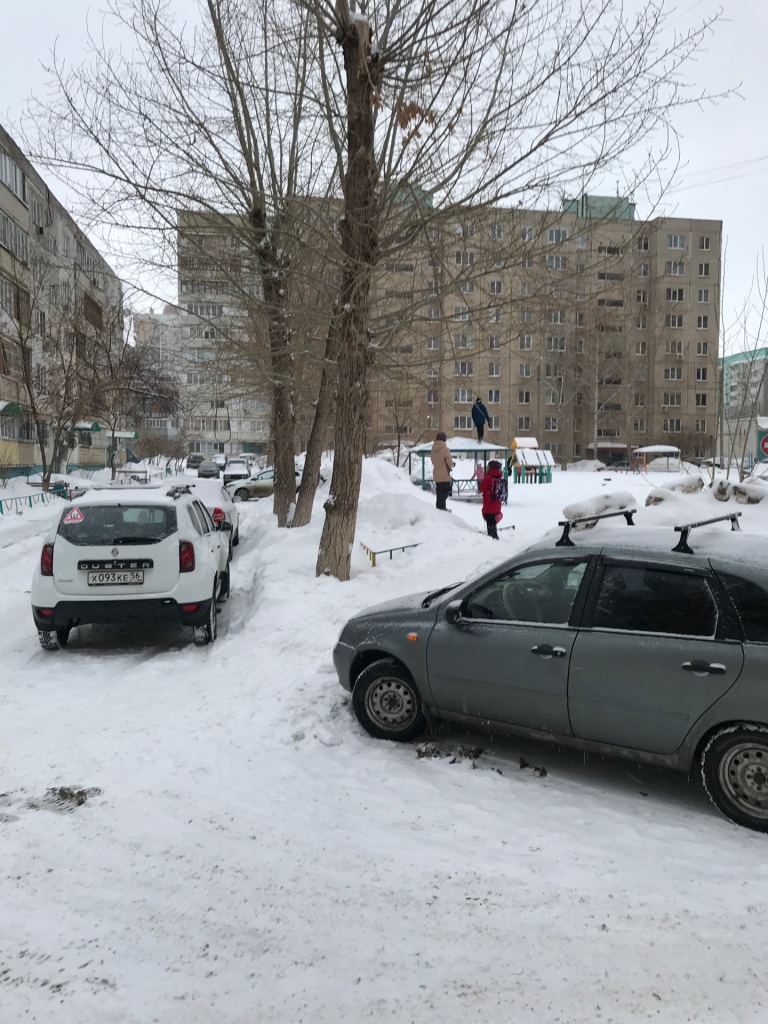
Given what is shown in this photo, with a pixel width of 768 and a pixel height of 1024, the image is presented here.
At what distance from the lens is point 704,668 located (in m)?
3.91

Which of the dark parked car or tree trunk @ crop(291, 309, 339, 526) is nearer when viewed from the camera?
the dark parked car

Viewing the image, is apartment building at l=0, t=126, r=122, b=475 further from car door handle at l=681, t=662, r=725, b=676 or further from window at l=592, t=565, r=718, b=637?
car door handle at l=681, t=662, r=725, b=676

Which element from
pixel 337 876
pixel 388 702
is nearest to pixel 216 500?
pixel 388 702

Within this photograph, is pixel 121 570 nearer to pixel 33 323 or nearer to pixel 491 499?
pixel 491 499

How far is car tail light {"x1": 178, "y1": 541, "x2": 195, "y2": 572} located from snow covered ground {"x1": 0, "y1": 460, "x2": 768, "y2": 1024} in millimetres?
1662

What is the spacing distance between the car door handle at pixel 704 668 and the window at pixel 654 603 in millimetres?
169

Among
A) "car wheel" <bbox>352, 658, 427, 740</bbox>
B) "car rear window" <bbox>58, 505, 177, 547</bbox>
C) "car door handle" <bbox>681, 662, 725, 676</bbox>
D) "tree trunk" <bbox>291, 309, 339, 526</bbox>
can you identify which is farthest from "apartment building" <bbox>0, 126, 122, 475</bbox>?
"car door handle" <bbox>681, 662, 725, 676</bbox>

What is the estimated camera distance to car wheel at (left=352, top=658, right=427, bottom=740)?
511 cm

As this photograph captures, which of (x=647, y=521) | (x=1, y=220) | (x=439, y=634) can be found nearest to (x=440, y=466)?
(x=647, y=521)

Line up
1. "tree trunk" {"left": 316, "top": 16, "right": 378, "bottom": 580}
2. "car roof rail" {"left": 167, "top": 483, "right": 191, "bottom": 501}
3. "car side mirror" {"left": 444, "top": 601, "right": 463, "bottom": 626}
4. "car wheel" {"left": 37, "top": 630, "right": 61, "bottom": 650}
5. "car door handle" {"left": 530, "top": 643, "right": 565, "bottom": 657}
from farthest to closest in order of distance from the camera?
"tree trunk" {"left": 316, "top": 16, "right": 378, "bottom": 580}, "car roof rail" {"left": 167, "top": 483, "right": 191, "bottom": 501}, "car wheel" {"left": 37, "top": 630, "right": 61, "bottom": 650}, "car side mirror" {"left": 444, "top": 601, "right": 463, "bottom": 626}, "car door handle" {"left": 530, "top": 643, "right": 565, "bottom": 657}

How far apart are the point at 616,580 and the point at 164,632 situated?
19.3 feet

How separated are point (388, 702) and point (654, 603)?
195cm

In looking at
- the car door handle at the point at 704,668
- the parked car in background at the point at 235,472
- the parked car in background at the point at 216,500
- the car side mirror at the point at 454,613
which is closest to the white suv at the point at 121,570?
the car side mirror at the point at 454,613

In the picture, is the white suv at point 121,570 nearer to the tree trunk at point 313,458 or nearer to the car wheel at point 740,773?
the car wheel at point 740,773
